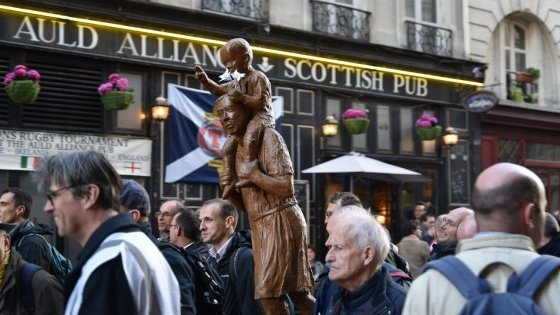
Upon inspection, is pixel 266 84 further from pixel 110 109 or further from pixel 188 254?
pixel 110 109

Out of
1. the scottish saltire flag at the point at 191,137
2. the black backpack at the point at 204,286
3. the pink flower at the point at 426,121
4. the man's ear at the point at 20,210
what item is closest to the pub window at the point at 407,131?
the pink flower at the point at 426,121

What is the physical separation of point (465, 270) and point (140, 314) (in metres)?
1.24

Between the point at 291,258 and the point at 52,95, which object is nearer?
the point at 291,258

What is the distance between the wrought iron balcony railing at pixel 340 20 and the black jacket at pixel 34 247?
11.0m

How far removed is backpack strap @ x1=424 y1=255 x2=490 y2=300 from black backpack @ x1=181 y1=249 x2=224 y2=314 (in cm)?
273

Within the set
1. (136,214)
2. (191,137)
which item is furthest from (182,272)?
(191,137)

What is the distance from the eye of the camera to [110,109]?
13648mm

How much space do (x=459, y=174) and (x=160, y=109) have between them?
28.3 ft

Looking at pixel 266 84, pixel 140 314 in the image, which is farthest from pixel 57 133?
pixel 140 314

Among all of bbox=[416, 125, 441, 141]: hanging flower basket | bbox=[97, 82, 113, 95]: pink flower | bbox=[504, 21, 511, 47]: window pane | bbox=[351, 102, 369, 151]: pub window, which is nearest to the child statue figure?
bbox=[97, 82, 113, 95]: pink flower

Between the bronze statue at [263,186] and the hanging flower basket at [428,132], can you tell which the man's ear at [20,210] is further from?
the hanging flower basket at [428,132]

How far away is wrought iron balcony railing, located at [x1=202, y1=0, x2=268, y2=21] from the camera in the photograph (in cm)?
1548

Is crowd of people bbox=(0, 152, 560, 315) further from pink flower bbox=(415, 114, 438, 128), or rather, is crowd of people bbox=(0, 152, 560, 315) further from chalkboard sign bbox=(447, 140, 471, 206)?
chalkboard sign bbox=(447, 140, 471, 206)

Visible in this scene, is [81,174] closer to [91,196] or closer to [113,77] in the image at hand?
[91,196]
